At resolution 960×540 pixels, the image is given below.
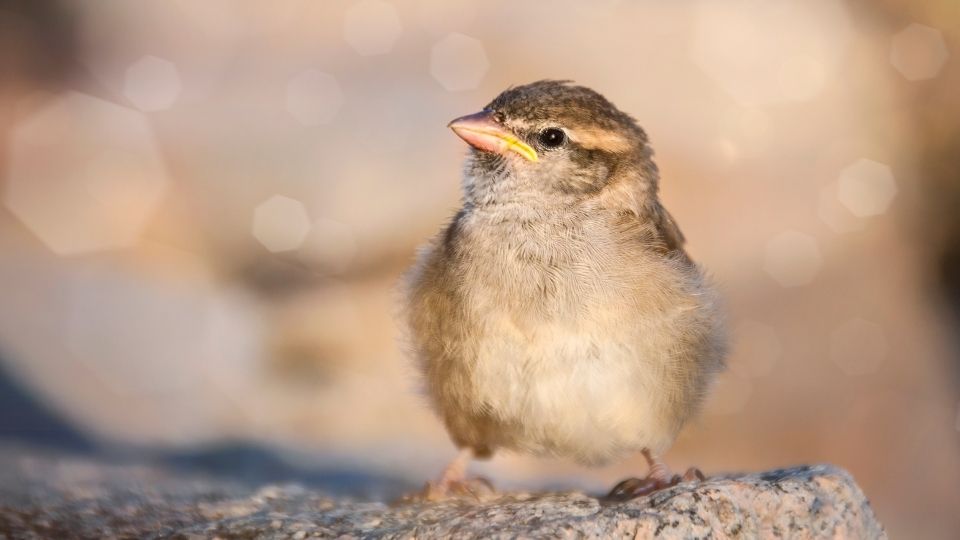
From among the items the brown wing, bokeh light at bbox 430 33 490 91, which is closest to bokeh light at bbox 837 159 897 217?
bokeh light at bbox 430 33 490 91

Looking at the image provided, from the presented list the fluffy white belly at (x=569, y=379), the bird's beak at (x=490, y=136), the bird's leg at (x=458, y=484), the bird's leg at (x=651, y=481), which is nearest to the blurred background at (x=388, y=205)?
the bird's leg at (x=458, y=484)

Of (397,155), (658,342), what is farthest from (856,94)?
(658,342)

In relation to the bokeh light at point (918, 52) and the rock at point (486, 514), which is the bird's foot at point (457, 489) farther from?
the bokeh light at point (918, 52)

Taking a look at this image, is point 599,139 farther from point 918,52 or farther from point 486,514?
point 918,52

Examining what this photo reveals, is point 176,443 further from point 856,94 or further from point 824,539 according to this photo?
point 856,94

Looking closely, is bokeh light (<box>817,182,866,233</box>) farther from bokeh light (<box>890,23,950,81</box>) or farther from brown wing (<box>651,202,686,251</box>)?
brown wing (<box>651,202,686,251</box>)
